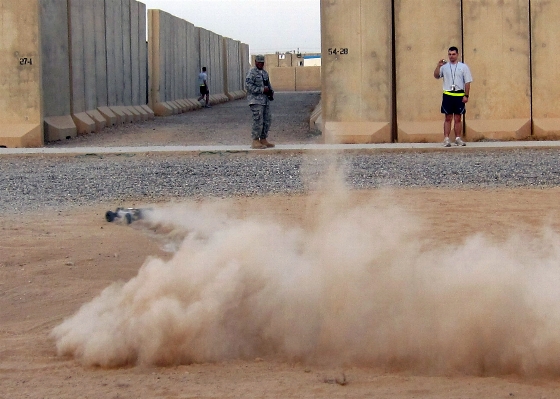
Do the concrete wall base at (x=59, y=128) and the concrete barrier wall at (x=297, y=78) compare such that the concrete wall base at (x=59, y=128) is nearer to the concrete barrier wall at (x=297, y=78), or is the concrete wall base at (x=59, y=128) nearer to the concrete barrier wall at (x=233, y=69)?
the concrete barrier wall at (x=233, y=69)

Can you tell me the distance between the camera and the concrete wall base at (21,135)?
1642 centimetres

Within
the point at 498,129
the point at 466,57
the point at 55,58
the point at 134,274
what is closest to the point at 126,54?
the point at 55,58

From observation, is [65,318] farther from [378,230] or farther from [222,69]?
[222,69]

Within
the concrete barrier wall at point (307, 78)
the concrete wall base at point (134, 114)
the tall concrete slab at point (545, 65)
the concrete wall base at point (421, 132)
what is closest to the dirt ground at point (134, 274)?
the concrete wall base at point (421, 132)

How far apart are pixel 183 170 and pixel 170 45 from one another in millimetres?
16691

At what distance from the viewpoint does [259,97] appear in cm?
1480

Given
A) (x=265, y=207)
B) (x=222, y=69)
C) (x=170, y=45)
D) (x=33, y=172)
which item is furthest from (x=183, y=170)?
(x=222, y=69)

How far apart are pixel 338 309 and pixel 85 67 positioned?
52.4 feet

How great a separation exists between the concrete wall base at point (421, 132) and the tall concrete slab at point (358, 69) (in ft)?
0.99

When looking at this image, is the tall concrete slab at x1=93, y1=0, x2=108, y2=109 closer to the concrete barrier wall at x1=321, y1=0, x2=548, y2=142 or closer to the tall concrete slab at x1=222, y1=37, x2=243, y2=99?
the concrete barrier wall at x1=321, y1=0, x2=548, y2=142

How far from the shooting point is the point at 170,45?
2830cm

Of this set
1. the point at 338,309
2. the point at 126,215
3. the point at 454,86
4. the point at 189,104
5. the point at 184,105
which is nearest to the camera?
the point at 338,309

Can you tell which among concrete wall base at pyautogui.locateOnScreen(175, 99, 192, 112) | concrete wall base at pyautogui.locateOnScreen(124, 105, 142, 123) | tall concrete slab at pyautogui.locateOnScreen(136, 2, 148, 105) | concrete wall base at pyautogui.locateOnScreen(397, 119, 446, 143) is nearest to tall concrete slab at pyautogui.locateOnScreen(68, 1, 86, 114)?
concrete wall base at pyautogui.locateOnScreen(124, 105, 142, 123)

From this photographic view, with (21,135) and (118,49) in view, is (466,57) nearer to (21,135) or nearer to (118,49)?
(21,135)
